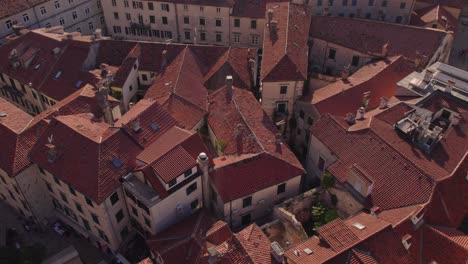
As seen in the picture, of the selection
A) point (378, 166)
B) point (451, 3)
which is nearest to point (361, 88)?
point (378, 166)

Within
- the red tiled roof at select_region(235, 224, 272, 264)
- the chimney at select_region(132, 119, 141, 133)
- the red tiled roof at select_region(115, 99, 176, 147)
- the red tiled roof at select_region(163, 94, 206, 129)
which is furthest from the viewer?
the red tiled roof at select_region(163, 94, 206, 129)

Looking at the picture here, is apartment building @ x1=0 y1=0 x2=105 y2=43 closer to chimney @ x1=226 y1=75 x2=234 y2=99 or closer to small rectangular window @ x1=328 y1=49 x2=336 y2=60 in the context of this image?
chimney @ x1=226 y1=75 x2=234 y2=99

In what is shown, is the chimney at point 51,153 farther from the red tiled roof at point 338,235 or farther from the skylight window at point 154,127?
the red tiled roof at point 338,235

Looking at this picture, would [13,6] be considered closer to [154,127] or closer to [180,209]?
[154,127]

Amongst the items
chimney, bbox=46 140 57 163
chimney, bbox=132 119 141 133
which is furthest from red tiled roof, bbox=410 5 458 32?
chimney, bbox=46 140 57 163

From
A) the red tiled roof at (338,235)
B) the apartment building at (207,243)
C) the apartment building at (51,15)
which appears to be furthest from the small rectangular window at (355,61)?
the apartment building at (51,15)
